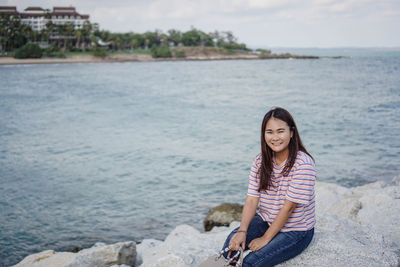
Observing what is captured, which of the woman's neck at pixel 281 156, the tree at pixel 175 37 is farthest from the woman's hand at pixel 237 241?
the tree at pixel 175 37

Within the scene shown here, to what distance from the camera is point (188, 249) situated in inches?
174

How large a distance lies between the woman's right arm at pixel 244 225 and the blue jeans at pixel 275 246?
0.26 feet

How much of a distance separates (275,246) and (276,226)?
6.8 inches

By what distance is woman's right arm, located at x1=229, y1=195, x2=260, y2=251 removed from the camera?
3.10 meters

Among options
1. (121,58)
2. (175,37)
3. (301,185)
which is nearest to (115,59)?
(121,58)

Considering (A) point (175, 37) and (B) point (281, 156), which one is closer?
(B) point (281, 156)

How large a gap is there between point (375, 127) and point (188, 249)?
15.3 meters

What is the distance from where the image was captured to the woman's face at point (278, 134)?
3209 mm

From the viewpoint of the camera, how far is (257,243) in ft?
10.2

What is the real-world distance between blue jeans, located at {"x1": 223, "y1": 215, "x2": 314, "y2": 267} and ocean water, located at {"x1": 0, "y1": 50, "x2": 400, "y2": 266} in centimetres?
452

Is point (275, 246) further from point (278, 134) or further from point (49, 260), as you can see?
point (49, 260)

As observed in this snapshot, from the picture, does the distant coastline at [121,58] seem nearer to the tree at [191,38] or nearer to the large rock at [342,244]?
the tree at [191,38]

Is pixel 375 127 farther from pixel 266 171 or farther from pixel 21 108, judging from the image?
pixel 21 108

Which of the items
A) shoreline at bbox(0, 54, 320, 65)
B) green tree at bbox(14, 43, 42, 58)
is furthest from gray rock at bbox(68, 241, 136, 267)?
green tree at bbox(14, 43, 42, 58)
